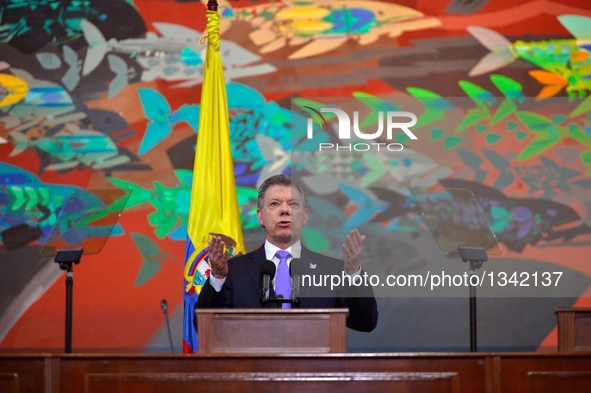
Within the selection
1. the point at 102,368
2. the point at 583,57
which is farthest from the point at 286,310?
the point at 583,57

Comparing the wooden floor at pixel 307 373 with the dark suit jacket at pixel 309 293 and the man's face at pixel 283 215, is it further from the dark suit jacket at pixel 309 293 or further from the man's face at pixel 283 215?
the man's face at pixel 283 215

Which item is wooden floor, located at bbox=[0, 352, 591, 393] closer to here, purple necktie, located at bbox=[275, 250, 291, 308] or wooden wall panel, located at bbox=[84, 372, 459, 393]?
wooden wall panel, located at bbox=[84, 372, 459, 393]

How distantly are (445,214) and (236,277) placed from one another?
1175 mm

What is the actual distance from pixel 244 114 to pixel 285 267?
1.54 meters

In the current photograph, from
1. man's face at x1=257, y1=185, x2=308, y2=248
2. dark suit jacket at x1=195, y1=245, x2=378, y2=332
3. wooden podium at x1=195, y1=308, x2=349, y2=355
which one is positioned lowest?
wooden podium at x1=195, y1=308, x2=349, y2=355

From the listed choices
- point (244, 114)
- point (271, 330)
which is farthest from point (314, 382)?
point (244, 114)

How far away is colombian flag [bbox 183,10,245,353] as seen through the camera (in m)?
5.22

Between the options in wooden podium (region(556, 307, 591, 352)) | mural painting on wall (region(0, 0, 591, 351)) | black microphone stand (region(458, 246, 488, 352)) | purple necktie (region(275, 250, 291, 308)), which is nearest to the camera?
wooden podium (region(556, 307, 591, 352))

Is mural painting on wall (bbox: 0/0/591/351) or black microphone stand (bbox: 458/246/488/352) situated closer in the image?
black microphone stand (bbox: 458/246/488/352)

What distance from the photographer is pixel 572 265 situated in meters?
5.67

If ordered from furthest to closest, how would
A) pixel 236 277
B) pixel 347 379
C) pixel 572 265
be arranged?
pixel 572 265 → pixel 236 277 → pixel 347 379

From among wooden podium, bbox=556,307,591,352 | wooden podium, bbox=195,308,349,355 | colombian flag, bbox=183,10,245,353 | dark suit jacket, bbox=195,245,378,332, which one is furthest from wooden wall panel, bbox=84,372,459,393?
colombian flag, bbox=183,10,245,353

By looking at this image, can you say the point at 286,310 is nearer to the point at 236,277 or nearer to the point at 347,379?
the point at 347,379

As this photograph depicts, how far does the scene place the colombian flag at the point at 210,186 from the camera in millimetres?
5219
